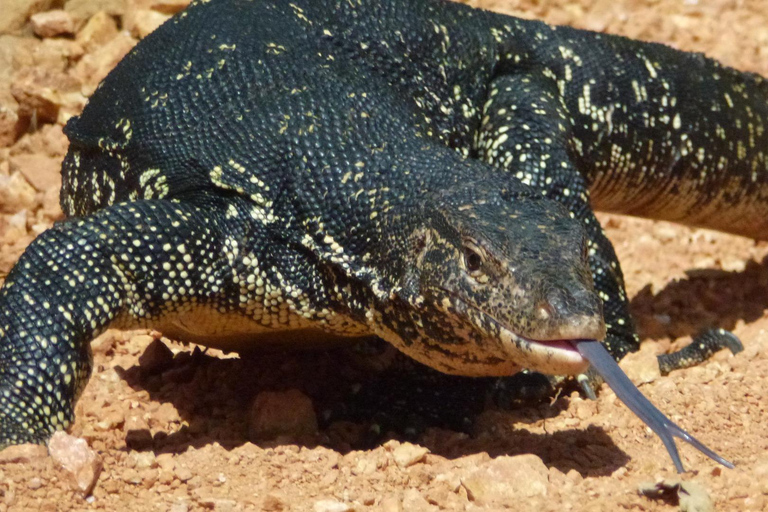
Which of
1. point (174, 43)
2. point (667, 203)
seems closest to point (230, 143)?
point (174, 43)

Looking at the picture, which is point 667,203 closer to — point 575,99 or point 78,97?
point 575,99

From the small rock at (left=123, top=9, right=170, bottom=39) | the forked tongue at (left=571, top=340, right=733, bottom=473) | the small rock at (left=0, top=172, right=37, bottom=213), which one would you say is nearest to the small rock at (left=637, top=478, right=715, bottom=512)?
the forked tongue at (left=571, top=340, right=733, bottom=473)

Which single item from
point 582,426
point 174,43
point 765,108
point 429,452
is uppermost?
point 765,108

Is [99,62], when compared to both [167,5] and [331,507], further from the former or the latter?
[331,507]

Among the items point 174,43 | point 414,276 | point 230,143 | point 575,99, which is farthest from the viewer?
point 575,99

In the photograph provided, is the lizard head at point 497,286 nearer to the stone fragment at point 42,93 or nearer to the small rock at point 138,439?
the small rock at point 138,439

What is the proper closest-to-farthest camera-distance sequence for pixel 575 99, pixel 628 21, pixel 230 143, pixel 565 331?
pixel 565 331
pixel 230 143
pixel 575 99
pixel 628 21

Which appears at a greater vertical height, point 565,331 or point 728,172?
point 728,172

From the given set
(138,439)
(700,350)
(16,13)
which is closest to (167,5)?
(16,13)
